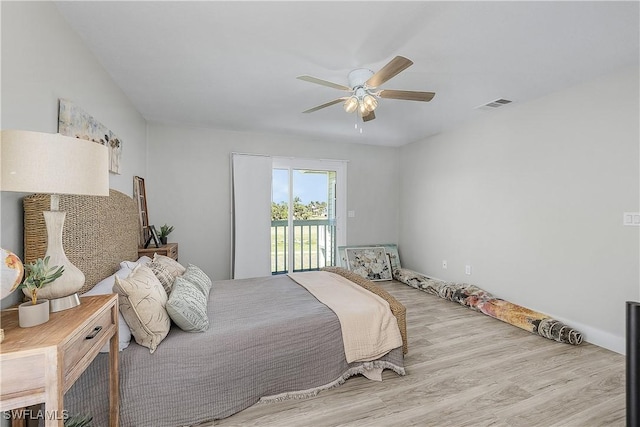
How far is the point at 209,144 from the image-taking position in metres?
4.43

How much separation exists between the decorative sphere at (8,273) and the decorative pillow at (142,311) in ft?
2.19

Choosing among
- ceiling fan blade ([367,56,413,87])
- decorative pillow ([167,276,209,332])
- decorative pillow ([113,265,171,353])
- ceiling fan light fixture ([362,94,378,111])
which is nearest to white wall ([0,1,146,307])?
decorative pillow ([113,265,171,353])

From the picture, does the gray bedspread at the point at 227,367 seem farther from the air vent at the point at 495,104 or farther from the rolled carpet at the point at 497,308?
the air vent at the point at 495,104

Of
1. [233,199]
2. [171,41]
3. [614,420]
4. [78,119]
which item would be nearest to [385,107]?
[171,41]

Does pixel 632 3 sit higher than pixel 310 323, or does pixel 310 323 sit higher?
pixel 632 3

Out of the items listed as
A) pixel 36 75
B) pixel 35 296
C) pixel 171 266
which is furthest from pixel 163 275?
pixel 36 75

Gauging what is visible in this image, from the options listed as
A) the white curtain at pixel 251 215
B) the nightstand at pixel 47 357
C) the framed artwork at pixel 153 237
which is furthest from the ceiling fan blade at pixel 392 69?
the framed artwork at pixel 153 237

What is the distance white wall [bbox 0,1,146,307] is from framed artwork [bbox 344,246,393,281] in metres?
Result: 4.00

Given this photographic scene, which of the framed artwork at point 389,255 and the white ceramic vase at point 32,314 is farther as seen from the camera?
the framed artwork at point 389,255

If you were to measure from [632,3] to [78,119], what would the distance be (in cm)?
361

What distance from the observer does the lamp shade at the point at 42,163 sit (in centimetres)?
99

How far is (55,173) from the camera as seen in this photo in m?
1.04

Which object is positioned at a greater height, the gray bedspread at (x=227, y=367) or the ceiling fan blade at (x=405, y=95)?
the ceiling fan blade at (x=405, y=95)

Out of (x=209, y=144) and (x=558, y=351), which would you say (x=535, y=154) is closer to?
(x=558, y=351)
